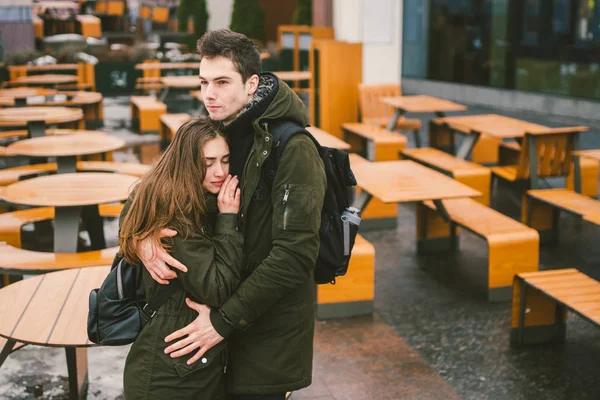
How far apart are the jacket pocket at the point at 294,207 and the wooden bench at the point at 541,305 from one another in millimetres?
2723

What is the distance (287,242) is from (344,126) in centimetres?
862

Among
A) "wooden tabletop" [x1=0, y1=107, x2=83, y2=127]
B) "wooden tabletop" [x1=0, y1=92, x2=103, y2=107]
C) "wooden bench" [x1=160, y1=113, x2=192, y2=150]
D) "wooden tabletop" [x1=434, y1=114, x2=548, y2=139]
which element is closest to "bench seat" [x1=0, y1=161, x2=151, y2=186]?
"wooden tabletop" [x1=0, y1=107, x2=83, y2=127]

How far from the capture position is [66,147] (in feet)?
23.3

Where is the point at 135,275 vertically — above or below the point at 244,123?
below

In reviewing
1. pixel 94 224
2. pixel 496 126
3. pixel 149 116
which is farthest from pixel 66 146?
pixel 149 116

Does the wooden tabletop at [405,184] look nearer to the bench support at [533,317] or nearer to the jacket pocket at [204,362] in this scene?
the bench support at [533,317]

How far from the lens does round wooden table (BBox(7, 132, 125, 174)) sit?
680 centimetres

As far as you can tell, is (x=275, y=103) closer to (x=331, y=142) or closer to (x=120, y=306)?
(x=120, y=306)

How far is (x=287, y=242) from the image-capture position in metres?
2.54

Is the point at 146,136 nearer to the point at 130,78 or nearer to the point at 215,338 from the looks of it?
the point at 130,78

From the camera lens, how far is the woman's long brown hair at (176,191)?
8.54 feet

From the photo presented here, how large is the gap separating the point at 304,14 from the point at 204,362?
784 inches

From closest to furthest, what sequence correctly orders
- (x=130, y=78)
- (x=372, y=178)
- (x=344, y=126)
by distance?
(x=372, y=178)
(x=344, y=126)
(x=130, y=78)

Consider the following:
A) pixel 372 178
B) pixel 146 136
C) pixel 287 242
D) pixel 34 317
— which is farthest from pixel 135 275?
pixel 146 136
